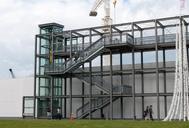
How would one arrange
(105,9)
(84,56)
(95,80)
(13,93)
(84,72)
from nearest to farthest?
(84,56), (95,80), (84,72), (13,93), (105,9)

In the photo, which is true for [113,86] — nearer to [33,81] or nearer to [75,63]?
[75,63]

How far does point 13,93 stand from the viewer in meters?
68.6

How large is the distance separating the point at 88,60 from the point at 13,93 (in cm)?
1926

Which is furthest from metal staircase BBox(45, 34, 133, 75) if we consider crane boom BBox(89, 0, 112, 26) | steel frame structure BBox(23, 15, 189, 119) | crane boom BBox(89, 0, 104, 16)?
crane boom BBox(89, 0, 112, 26)

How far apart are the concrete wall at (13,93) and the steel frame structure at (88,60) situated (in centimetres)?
268

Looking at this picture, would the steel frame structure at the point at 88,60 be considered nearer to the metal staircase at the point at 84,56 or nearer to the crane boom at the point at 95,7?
the metal staircase at the point at 84,56

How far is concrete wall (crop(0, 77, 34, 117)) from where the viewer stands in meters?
66.8

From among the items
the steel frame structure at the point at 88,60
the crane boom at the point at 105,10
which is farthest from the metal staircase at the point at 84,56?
the crane boom at the point at 105,10

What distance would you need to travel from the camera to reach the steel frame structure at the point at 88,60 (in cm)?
5209

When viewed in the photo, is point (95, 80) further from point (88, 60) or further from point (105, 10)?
point (105, 10)

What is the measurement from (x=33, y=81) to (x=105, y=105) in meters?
15.7

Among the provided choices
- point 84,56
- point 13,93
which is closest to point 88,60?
point 84,56

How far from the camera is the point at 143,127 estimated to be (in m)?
24.8

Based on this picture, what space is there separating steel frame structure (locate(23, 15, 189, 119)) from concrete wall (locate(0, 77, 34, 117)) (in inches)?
106
